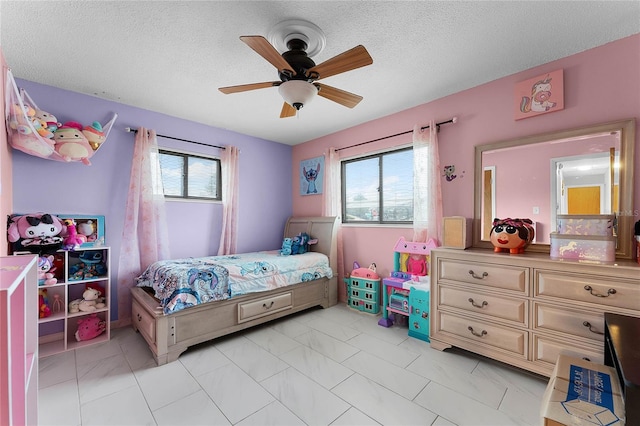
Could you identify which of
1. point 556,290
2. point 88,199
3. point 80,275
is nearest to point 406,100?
point 556,290

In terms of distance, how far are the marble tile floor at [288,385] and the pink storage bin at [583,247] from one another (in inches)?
37.6

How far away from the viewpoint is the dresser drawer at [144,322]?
7.76ft

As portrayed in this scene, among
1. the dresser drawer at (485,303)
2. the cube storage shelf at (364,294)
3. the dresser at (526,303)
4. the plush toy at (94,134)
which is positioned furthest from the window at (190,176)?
the dresser drawer at (485,303)

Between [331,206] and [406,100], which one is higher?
[406,100]

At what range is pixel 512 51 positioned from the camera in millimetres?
2143

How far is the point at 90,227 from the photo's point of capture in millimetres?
2816

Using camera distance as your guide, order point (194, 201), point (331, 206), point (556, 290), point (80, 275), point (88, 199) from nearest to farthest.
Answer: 1. point (556, 290)
2. point (80, 275)
3. point (88, 199)
4. point (194, 201)
5. point (331, 206)

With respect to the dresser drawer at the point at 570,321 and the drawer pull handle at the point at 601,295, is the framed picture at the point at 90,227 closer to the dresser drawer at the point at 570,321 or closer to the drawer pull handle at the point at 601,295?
the dresser drawer at the point at 570,321

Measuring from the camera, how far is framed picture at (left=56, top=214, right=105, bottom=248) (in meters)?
2.78

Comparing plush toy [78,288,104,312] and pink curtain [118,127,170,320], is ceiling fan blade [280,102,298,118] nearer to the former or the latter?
pink curtain [118,127,170,320]

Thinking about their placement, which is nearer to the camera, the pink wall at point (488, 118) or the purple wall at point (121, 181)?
the pink wall at point (488, 118)

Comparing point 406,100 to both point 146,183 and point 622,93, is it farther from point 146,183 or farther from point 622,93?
point 146,183

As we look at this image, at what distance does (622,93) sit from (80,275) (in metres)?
4.91

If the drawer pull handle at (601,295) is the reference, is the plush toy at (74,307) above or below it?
below
